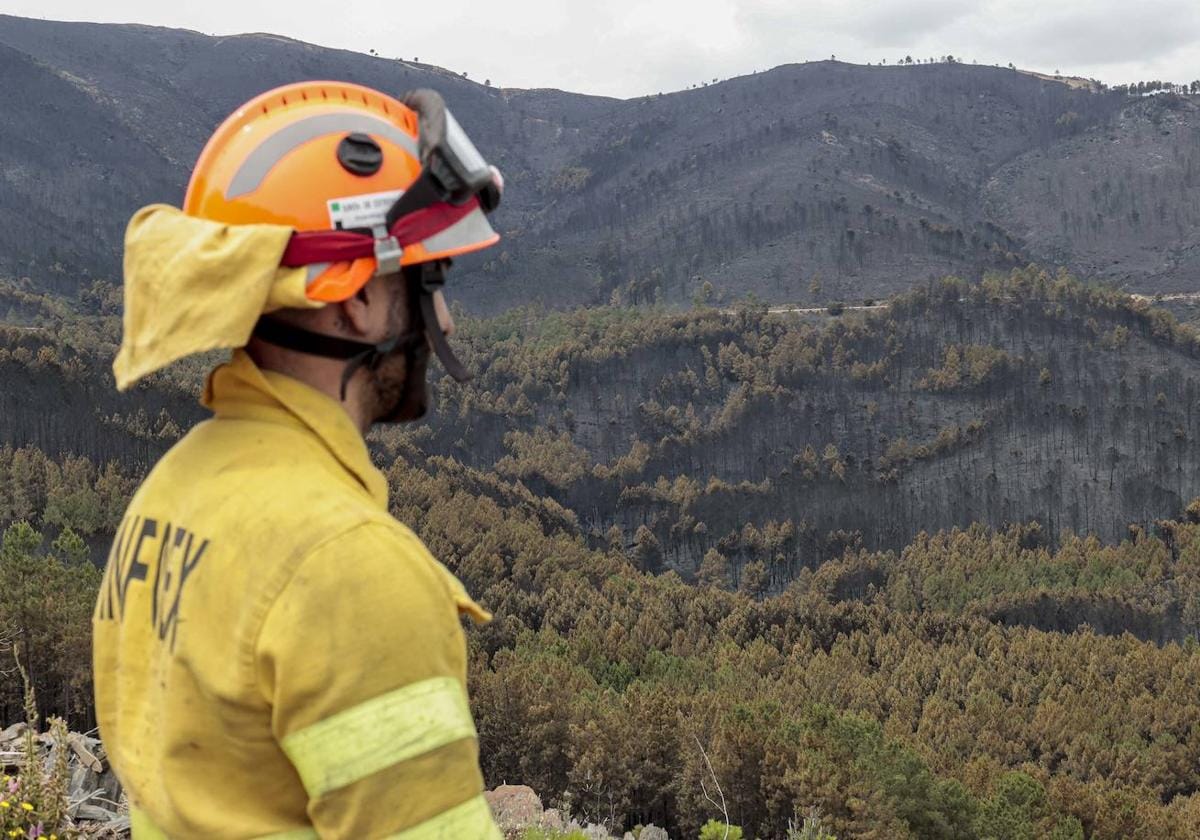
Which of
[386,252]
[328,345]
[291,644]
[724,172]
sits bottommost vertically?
[291,644]

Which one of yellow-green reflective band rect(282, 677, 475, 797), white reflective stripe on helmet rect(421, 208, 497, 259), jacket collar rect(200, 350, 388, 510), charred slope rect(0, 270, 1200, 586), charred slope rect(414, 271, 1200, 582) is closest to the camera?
yellow-green reflective band rect(282, 677, 475, 797)

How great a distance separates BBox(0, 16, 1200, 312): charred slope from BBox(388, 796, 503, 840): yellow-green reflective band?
355ft

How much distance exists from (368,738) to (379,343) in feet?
2.57

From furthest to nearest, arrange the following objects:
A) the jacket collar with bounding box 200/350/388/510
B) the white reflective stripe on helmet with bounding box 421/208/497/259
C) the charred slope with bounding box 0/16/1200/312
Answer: the charred slope with bounding box 0/16/1200/312 < the white reflective stripe on helmet with bounding box 421/208/497/259 < the jacket collar with bounding box 200/350/388/510

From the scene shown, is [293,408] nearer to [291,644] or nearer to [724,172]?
[291,644]

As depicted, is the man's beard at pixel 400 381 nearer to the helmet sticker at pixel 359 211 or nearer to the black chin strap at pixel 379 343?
the black chin strap at pixel 379 343

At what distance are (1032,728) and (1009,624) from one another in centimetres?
1892

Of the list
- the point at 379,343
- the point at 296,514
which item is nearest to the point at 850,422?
the point at 379,343

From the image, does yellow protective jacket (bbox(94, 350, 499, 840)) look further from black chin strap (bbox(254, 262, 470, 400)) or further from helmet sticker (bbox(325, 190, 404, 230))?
helmet sticker (bbox(325, 190, 404, 230))

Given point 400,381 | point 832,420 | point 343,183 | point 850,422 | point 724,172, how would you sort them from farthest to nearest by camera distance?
1. point 724,172
2. point 832,420
3. point 850,422
4. point 400,381
5. point 343,183

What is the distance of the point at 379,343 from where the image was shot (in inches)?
90.0

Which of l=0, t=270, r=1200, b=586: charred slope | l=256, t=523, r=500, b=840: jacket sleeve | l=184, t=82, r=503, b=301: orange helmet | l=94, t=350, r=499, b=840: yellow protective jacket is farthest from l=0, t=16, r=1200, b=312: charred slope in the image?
→ l=256, t=523, r=500, b=840: jacket sleeve

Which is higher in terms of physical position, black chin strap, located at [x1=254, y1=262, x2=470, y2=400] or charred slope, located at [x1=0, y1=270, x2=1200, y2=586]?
black chin strap, located at [x1=254, y1=262, x2=470, y2=400]

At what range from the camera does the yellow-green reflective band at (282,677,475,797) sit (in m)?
1.82
